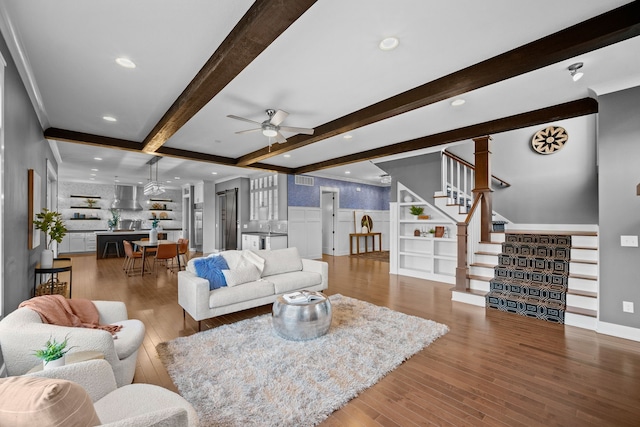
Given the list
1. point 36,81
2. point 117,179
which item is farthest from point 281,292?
point 117,179

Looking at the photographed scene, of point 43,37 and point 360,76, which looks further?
point 360,76

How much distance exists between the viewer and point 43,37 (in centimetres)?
239

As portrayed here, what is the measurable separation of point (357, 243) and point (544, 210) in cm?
532

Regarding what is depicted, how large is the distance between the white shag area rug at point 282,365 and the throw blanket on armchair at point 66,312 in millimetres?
730

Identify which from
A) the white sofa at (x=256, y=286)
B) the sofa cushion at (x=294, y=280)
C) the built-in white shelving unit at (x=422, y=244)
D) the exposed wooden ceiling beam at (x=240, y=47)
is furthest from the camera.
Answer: the built-in white shelving unit at (x=422, y=244)

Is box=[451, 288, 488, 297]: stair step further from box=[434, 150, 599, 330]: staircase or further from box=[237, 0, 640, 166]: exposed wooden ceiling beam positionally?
box=[237, 0, 640, 166]: exposed wooden ceiling beam

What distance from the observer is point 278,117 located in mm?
3619

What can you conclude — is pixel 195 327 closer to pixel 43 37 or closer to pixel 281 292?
pixel 281 292

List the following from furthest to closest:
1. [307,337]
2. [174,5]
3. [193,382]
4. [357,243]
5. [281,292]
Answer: [357,243]
[281,292]
[307,337]
[193,382]
[174,5]

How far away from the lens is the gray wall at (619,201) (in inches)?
123

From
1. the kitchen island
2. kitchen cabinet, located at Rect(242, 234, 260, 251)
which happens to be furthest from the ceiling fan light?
the kitchen island

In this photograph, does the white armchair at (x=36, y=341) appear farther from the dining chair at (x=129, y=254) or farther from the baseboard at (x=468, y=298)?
the dining chair at (x=129, y=254)

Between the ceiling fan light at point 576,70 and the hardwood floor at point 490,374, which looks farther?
the ceiling fan light at point 576,70

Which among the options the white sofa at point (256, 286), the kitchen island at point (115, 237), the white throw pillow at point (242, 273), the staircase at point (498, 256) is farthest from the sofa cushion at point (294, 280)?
the kitchen island at point (115, 237)
